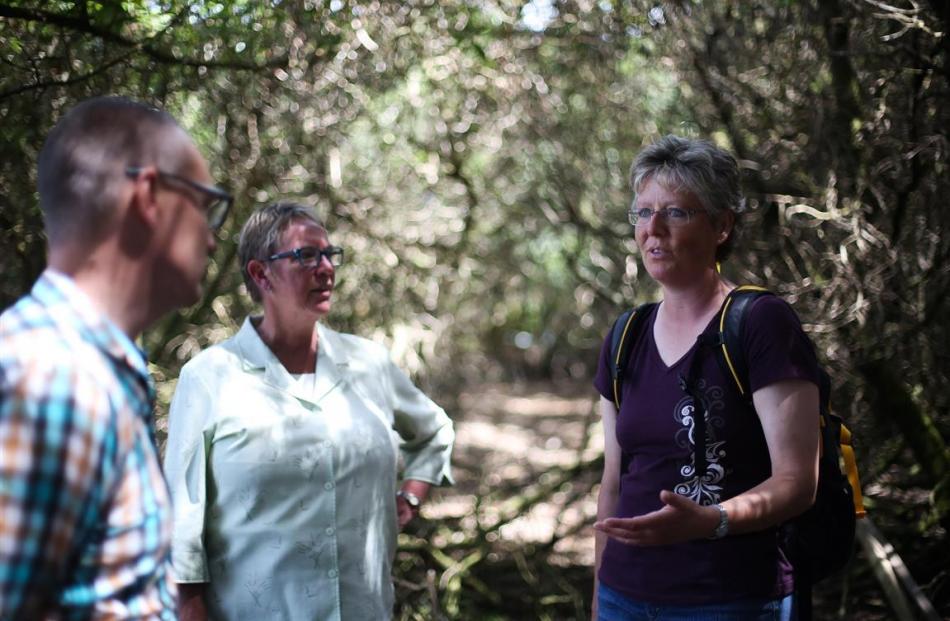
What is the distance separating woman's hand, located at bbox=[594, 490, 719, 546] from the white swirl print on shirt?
22 centimetres

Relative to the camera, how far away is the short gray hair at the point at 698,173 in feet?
7.93

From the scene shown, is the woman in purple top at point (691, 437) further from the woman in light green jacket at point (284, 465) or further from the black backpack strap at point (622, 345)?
the woman in light green jacket at point (284, 465)

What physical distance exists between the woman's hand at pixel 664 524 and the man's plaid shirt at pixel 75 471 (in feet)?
3.17

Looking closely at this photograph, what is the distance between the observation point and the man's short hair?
1.36 m

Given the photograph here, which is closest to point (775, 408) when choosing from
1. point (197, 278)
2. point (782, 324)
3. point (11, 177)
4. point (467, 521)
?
point (782, 324)

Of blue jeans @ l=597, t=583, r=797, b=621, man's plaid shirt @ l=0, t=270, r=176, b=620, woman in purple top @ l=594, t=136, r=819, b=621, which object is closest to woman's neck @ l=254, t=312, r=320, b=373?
woman in purple top @ l=594, t=136, r=819, b=621

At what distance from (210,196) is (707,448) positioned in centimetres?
137

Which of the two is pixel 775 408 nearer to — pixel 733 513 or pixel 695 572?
pixel 733 513

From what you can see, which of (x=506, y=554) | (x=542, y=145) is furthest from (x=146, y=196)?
(x=542, y=145)

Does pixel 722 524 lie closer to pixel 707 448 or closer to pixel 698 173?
pixel 707 448

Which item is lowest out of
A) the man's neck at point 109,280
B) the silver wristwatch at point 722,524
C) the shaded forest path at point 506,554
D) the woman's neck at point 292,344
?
the shaded forest path at point 506,554

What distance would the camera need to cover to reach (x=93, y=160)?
137 centimetres

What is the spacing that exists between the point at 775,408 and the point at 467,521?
4514mm

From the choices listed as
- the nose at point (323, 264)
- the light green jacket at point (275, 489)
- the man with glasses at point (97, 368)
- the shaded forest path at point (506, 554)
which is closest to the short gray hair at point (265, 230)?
the nose at point (323, 264)
